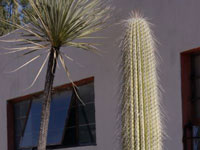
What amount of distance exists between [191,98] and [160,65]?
2.01ft

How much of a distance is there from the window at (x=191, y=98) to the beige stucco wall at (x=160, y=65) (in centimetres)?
8

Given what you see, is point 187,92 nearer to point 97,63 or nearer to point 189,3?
point 189,3

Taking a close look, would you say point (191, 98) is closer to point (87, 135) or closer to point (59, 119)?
point (87, 135)

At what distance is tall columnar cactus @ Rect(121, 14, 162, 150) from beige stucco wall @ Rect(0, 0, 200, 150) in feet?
4.13

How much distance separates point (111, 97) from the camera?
7727 millimetres

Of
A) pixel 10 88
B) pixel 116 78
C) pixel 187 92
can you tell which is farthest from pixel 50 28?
pixel 10 88

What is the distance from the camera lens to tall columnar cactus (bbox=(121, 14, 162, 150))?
4.90 metres

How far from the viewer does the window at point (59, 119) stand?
28.3 ft

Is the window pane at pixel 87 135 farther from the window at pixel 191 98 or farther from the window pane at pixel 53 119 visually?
the window at pixel 191 98

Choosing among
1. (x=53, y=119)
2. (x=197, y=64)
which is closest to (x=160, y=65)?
(x=197, y=64)

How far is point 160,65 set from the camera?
6.75m

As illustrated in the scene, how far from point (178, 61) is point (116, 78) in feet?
4.47

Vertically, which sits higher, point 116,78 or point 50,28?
point 50,28

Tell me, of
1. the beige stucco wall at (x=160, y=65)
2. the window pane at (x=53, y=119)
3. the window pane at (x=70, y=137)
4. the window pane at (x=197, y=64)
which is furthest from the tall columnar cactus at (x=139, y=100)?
the window pane at (x=53, y=119)
